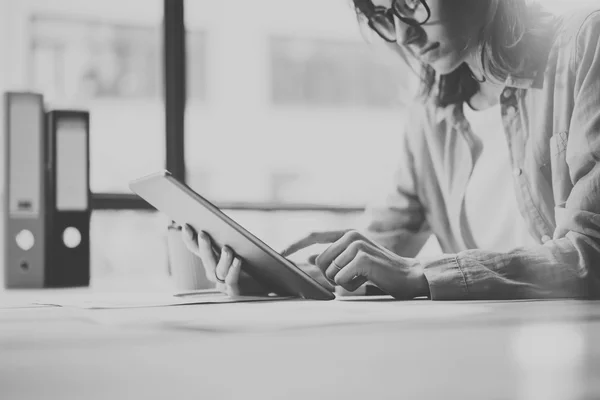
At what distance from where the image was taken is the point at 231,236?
110 centimetres

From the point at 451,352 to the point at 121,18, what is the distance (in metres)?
12.4

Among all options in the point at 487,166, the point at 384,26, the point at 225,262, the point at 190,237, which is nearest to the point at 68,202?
the point at 190,237

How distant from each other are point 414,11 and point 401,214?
19.4 inches

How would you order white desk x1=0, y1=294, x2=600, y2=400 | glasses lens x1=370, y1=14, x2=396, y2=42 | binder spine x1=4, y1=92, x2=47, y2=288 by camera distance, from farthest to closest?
binder spine x1=4, y1=92, x2=47, y2=288 → glasses lens x1=370, y1=14, x2=396, y2=42 → white desk x1=0, y1=294, x2=600, y2=400

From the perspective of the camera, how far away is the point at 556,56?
48.3 inches

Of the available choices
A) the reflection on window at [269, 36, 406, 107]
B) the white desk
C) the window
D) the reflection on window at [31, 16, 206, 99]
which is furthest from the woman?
the reflection on window at [269, 36, 406, 107]

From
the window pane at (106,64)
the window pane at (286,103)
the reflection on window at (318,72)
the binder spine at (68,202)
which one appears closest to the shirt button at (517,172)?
the binder spine at (68,202)

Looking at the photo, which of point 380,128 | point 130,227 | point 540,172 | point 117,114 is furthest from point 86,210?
point 380,128

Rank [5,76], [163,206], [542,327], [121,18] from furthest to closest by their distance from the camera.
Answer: [121,18] → [5,76] → [163,206] → [542,327]

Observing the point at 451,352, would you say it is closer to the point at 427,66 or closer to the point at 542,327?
the point at 542,327

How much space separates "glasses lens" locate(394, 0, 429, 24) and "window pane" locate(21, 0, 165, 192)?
1047cm

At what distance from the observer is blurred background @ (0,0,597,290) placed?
37.5 ft

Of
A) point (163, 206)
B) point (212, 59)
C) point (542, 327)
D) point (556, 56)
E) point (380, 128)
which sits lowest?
point (542, 327)

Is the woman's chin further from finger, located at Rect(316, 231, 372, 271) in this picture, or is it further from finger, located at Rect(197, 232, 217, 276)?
finger, located at Rect(197, 232, 217, 276)
